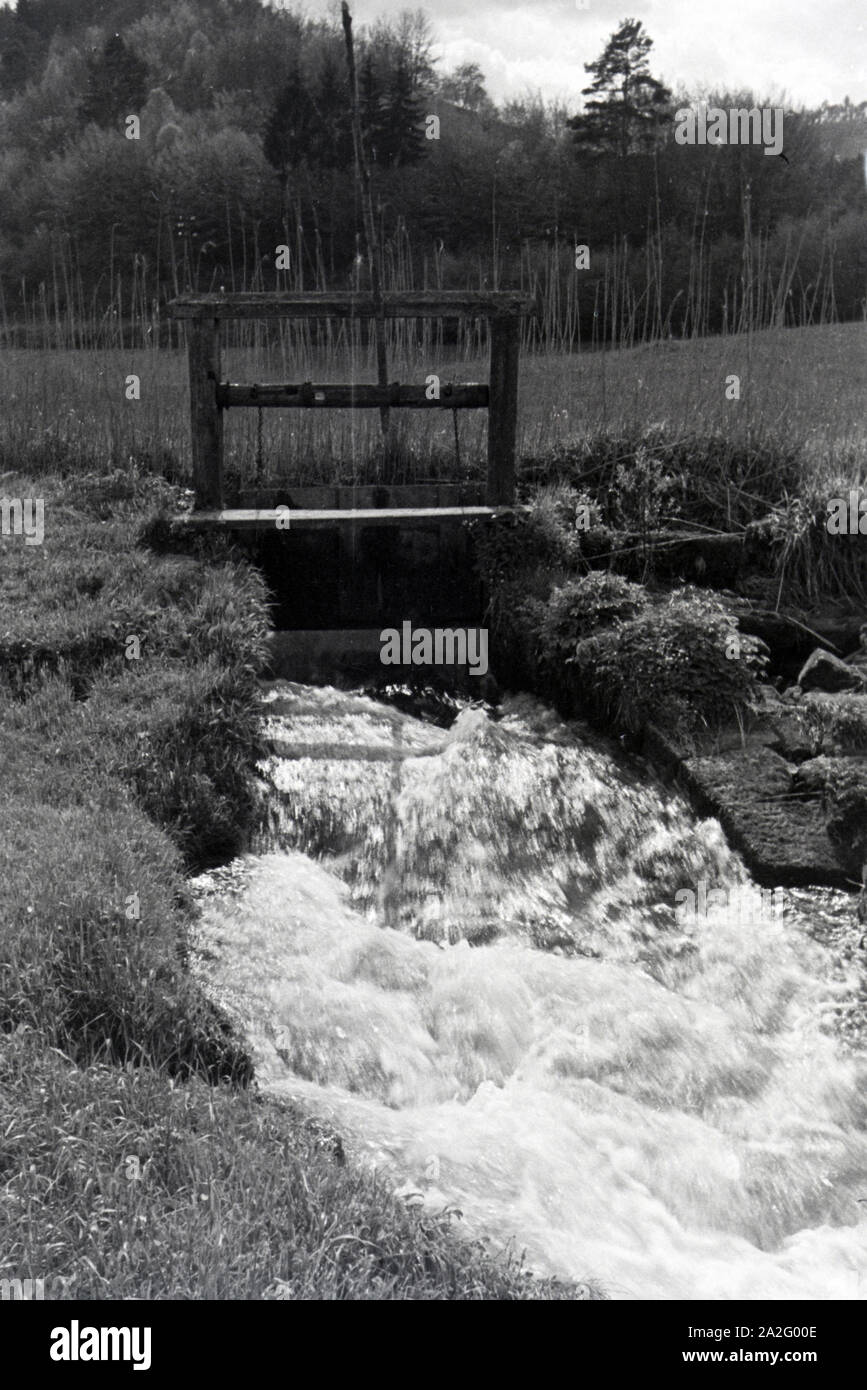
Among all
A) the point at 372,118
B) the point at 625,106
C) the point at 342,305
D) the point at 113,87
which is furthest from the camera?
the point at 113,87

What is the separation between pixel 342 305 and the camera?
29.2 ft

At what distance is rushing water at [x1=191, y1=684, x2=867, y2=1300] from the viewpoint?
3.42 m

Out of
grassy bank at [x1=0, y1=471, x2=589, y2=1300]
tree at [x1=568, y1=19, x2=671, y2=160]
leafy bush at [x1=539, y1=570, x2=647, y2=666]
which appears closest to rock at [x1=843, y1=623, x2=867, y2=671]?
leafy bush at [x1=539, y1=570, x2=647, y2=666]

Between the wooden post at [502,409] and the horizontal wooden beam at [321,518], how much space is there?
336 mm

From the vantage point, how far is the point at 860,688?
690 centimetres

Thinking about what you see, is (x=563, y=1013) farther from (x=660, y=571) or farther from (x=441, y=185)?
(x=441, y=185)

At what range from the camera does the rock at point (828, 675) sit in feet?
23.0

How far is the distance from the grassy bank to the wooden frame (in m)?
2.66

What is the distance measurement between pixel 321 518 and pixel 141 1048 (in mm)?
5853

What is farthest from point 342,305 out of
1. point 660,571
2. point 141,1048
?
point 141,1048

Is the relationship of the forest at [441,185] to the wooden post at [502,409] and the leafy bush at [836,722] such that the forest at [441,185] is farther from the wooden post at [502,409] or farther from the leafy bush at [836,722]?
the leafy bush at [836,722]

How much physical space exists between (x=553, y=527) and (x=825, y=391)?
4.90 m

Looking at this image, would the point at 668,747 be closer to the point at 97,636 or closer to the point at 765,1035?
the point at 765,1035
